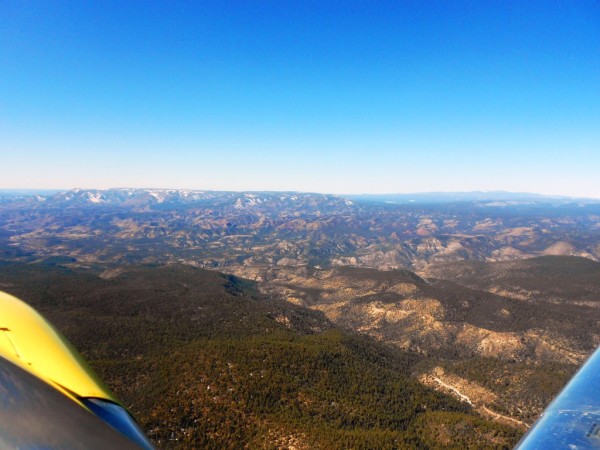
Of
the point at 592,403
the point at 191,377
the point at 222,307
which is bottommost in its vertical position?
the point at 222,307

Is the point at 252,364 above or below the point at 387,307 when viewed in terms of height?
above

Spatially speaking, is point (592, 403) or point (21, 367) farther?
point (592, 403)

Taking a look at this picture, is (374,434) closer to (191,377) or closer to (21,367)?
(191,377)

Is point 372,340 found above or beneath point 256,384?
beneath

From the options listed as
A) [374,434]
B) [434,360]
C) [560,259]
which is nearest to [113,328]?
[374,434]

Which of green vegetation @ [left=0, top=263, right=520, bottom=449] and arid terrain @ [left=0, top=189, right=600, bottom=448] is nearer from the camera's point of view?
green vegetation @ [left=0, top=263, right=520, bottom=449]

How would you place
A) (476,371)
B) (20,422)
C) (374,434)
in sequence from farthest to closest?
(476,371) < (374,434) < (20,422)

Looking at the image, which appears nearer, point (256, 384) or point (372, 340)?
point (256, 384)

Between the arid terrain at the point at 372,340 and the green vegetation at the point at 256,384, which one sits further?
the arid terrain at the point at 372,340
